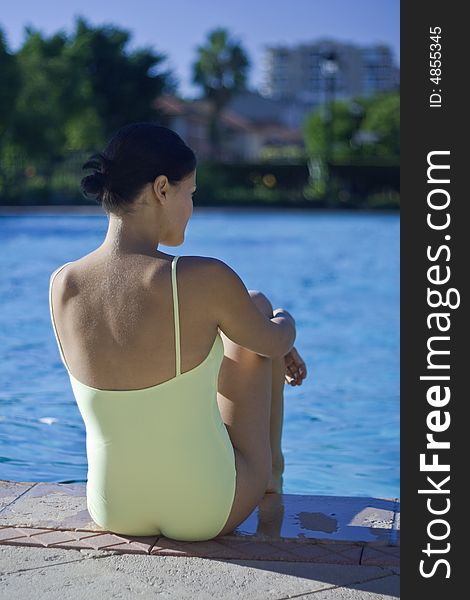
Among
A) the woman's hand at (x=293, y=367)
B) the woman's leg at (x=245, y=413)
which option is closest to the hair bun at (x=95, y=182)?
the woman's leg at (x=245, y=413)

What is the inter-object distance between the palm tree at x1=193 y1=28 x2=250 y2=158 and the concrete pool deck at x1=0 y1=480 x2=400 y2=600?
53.4m

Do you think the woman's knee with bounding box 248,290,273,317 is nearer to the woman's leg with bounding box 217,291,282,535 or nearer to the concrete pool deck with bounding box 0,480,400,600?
the woman's leg with bounding box 217,291,282,535

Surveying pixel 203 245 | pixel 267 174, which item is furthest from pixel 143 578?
pixel 267 174

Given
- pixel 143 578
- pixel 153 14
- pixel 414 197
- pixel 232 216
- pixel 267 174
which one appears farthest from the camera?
pixel 153 14

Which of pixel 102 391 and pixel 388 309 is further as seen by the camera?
pixel 388 309

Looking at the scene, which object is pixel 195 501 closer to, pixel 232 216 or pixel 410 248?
pixel 410 248

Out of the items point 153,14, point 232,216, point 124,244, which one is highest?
point 153,14

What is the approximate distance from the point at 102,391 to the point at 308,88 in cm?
15476

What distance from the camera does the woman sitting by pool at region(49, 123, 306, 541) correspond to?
8.35ft

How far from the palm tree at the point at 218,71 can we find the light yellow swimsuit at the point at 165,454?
5366cm

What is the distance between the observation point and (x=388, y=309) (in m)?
12.5

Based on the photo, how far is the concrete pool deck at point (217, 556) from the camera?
2.37 m

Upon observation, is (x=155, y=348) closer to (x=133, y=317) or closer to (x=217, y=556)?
(x=133, y=317)

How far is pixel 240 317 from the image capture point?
103 inches
